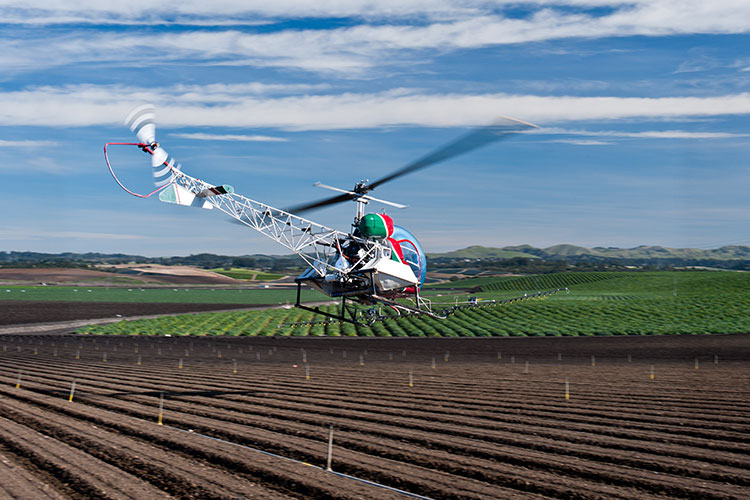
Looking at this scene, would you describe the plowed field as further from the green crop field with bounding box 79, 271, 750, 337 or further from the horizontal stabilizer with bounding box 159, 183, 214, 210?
the green crop field with bounding box 79, 271, 750, 337

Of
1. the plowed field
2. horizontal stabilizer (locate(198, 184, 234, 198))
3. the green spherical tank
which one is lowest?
the plowed field

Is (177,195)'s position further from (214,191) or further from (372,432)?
(372,432)

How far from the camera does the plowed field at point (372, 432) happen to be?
569 inches

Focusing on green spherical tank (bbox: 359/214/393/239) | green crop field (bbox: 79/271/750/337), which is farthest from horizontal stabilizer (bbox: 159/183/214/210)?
green crop field (bbox: 79/271/750/337)

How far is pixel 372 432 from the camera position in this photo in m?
19.7

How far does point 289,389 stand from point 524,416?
11.3 m

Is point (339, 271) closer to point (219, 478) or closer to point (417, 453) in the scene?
point (417, 453)

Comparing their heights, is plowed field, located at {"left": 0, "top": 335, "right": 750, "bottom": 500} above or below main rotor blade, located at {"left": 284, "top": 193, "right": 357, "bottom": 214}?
below

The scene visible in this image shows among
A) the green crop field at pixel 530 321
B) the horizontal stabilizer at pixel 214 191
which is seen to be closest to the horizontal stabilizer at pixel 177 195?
the horizontal stabilizer at pixel 214 191

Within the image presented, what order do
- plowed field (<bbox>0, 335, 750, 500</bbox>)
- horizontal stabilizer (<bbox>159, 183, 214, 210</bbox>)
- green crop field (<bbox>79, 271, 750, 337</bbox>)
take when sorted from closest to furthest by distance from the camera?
plowed field (<bbox>0, 335, 750, 500</bbox>)
horizontal stabilizer (<bbox>159, 183, 214, 210</bbox>)
green crop field (<bbox>79, 271, 750, 337</bbox>)

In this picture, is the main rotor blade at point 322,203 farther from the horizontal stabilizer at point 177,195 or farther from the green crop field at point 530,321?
the green crop field at point 530,321

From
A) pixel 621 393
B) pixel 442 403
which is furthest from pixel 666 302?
pixel 442 403

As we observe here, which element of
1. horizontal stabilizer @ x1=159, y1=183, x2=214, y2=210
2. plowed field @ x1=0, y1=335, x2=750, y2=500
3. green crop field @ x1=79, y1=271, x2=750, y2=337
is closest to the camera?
plowed field @ x1=0, y1=335, x2=750, y2=500

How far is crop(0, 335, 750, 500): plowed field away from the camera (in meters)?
14.5
